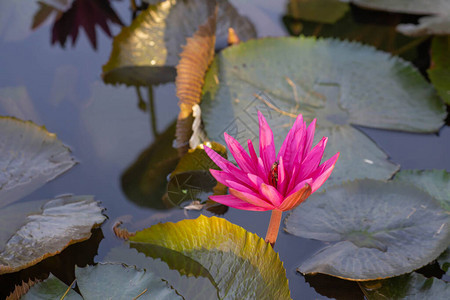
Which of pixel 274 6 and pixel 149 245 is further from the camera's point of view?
pixel 274 6

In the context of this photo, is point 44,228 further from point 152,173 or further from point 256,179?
point 256,179

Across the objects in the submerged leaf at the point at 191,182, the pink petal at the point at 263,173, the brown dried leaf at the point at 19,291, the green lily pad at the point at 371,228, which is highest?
the pink petal at the point at 263,173

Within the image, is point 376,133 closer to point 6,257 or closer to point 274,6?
point 274,6

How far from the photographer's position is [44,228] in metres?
1.50

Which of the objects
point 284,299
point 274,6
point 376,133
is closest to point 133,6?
point 274,6

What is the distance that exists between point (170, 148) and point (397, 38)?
4.77ft

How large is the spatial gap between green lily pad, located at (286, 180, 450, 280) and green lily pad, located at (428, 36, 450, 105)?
0.73 metres

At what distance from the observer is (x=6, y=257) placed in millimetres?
1400

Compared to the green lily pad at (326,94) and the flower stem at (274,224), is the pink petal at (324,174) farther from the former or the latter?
the green lily pad at (326,94)

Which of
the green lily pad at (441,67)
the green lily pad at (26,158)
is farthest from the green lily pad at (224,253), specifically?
the green lily pad at (441,67)

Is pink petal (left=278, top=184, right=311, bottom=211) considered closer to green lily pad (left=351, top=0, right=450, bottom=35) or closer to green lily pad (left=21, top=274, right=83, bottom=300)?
green lily pad (left=21, top=274, right=83, bottom=300)

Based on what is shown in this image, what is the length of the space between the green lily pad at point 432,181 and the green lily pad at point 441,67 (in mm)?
500

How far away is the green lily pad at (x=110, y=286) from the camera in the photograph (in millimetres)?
1243

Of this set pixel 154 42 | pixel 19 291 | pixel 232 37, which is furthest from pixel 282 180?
pixel 154 42
